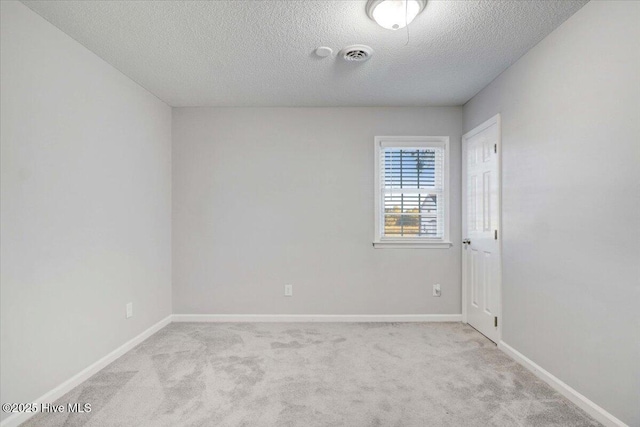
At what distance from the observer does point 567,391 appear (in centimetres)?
211

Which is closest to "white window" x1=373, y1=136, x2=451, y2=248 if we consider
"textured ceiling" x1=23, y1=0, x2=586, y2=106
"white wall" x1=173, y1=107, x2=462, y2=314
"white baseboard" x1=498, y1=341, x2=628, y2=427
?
"white wall" x1=173, y1=107, x2=462, y2=314

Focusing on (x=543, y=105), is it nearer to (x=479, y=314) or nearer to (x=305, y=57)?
(x=305, y=57)

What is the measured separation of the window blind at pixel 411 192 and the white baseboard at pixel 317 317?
941 mm

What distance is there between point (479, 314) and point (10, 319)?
12.5 ft

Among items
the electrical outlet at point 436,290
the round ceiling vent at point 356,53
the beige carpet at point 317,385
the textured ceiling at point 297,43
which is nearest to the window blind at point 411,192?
the electrical outlet at point 436,290

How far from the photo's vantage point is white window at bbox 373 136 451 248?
12.5ft

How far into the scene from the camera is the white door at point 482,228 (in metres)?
3.01

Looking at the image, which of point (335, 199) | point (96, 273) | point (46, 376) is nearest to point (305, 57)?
point (335, 199)

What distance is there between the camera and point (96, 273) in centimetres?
256

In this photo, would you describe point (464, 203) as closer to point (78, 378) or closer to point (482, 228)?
point (482, 228)

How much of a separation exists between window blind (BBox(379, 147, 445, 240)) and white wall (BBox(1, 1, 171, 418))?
264cm

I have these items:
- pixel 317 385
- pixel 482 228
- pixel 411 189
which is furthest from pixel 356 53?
pixel 317 385

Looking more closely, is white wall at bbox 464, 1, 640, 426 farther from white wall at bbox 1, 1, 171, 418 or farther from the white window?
white wall at bbox 1, 1, 171, 418

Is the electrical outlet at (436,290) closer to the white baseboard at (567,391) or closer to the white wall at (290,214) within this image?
the white wall at (290,214)
